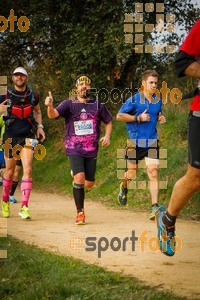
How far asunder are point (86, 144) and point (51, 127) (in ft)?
47.2

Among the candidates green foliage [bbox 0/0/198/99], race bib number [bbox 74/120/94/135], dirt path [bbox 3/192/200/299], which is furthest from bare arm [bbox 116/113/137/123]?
green foliage [bbox 0/0/198/99]

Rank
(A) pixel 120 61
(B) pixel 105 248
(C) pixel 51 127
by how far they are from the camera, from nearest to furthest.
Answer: (B) pixel 105 248 < (A) pixel 120 61 < (C) pixel 51 127

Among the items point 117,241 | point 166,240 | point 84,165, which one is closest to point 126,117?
point 84,165

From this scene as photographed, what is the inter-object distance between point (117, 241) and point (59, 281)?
2.68 metres

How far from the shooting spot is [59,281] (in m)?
4.75

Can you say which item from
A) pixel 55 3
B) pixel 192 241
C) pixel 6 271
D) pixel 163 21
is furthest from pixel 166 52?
pixel 6 271

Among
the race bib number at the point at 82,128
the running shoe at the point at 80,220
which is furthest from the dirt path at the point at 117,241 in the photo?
the race bib number at the point at 82,128

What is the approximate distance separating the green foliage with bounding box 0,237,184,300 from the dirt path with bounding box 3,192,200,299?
0.28 metres

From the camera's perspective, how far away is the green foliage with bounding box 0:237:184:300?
4418 mm

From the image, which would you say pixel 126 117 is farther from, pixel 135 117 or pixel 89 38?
pixel 89 38

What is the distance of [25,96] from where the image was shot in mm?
9797

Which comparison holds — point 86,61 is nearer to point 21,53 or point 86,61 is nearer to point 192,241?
point 21,53

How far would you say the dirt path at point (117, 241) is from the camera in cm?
541

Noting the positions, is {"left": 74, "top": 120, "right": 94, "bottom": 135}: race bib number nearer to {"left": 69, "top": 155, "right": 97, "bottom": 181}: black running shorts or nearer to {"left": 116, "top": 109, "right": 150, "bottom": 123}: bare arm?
{"left": 69, "top": 155, "right": 97, "bottom": 181}: black running shorts
